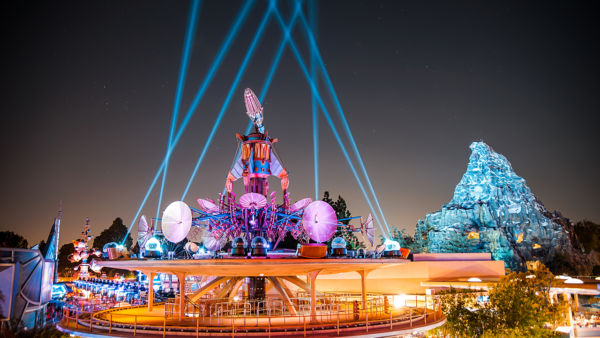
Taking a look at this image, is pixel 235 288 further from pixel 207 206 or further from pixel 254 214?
pixel 207 206

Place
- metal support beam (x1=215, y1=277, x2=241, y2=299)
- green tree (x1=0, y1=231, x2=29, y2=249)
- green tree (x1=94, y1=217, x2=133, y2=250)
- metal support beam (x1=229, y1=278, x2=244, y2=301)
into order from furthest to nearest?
green tree (x1=94, y1=217, x2=133, y2=250) → green tree (x1=0, y1=231, x2=29, y2=249) → metal support beam (x1=229, y1=278, x2=244, y2=301) → metal support beam (x1=215, y1=277, x2=241, y2=299)

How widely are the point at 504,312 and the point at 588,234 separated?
95694mm

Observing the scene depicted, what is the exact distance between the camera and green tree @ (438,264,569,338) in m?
26.4

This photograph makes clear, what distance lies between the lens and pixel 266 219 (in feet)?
95.9

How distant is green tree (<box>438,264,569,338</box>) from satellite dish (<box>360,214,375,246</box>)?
269 inches

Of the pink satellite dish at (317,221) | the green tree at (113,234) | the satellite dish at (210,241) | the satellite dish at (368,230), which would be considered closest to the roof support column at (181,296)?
the pink satellite dish at (317,221)

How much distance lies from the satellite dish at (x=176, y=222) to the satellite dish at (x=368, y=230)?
11888 mm

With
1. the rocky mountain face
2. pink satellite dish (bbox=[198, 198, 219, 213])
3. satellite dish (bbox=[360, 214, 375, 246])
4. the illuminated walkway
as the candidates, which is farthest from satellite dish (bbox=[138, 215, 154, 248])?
the rocky mountain face

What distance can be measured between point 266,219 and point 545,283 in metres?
21.6

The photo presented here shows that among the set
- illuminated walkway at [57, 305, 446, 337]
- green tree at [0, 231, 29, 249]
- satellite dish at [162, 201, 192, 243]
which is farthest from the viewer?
green tree at [0, 231, 29, 249]

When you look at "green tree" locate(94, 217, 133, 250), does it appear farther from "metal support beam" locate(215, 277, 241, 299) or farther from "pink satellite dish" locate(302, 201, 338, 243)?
"pink satellite dish" locate(302, 201, 338, 243)

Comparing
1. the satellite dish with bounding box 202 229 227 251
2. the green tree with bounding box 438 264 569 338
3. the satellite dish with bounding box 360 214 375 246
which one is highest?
the satellite dish with bounding box 360 214 375 246

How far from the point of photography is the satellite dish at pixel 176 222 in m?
23.7

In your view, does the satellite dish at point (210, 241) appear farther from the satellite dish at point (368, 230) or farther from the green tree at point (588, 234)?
the green tree at point (588, 234)
